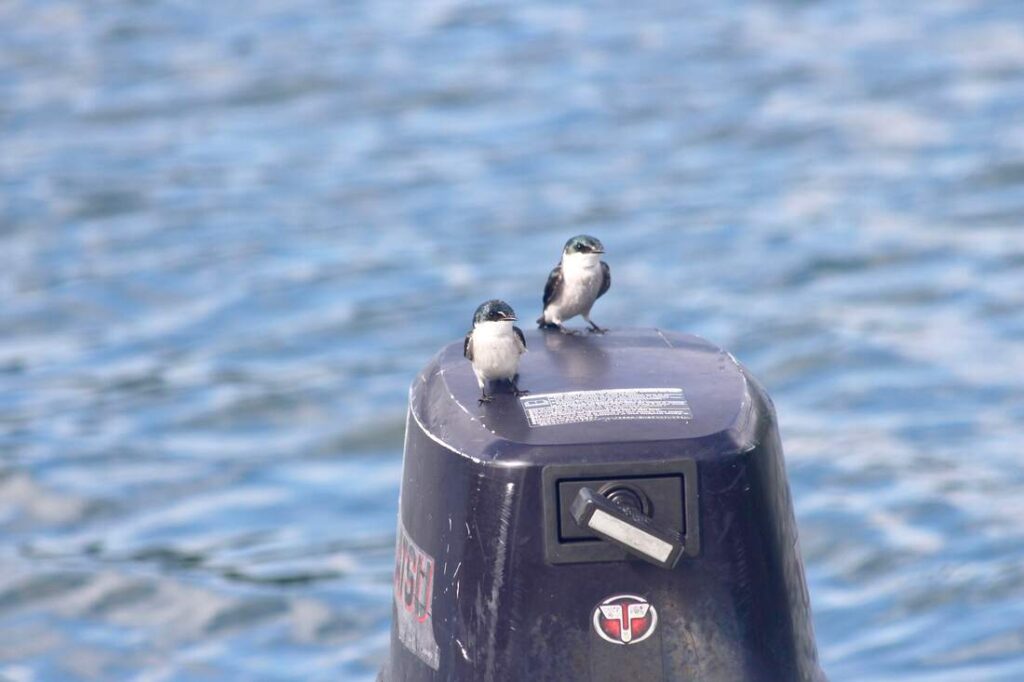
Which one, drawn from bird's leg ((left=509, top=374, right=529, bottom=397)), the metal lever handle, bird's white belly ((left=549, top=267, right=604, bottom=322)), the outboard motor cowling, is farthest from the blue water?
the metal lever handle

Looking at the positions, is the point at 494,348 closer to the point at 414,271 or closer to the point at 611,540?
the point at 611,540

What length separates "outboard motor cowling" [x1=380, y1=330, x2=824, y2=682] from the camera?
298 cm

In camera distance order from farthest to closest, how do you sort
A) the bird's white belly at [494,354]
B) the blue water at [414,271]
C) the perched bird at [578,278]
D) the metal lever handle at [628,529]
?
the blue water at [414,271]
the perched bird at [578,278]
the bird's white belly at [494,354]
the metal lever handle at [628,529]

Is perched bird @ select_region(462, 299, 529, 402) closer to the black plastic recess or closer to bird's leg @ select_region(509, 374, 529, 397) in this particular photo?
bird's leg @ select_region(509, 374, 529, 397)

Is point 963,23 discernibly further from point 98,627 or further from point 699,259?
point 98,627

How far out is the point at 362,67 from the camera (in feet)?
47.4

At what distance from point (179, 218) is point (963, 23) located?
6.82 metres

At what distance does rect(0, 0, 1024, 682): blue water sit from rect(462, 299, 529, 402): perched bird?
270cm

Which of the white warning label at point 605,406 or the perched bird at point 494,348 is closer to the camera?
the white warning label at point 605,406

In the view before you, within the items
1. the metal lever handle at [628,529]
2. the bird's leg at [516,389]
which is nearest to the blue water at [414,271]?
the bird's leg at [516,389]

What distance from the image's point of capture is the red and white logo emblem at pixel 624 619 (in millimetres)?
3010

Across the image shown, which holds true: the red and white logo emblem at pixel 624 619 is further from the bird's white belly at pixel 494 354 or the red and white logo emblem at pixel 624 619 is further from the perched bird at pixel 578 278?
the perched bird at pixel 578 278

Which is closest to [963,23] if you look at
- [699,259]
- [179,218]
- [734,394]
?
[699,259]

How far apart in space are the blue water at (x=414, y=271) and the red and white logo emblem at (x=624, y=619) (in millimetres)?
2692
